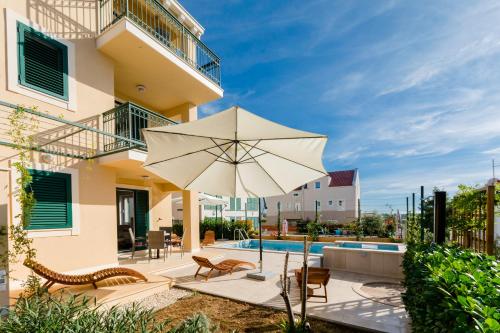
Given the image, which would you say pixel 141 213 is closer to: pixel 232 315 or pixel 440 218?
pixel 232 315

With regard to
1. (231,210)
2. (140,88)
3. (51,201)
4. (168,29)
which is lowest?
(231,210)

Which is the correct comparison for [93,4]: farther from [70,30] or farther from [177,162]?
[177,162]

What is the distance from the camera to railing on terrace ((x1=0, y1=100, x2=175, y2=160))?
20.5 ft

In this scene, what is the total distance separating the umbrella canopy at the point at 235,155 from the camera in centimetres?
425

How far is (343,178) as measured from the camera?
3819 cm

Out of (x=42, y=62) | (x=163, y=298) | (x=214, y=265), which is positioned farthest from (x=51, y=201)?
(x=214, y=265)

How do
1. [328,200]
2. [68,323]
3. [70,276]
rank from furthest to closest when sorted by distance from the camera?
[328,200]
[70,276]
[68,323]

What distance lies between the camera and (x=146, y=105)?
1220cm

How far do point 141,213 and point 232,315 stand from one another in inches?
338

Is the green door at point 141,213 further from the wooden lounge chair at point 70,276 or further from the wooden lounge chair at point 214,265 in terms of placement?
the wooden lounge chair at point 70,276

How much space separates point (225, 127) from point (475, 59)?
743 centimetres

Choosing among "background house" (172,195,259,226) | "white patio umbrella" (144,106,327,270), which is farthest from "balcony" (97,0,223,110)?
"background house" (172,195,259,226)

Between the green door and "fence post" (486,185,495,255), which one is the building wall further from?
"fence post" (486,185,495,255)

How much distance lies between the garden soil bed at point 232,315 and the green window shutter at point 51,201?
4207 mm
